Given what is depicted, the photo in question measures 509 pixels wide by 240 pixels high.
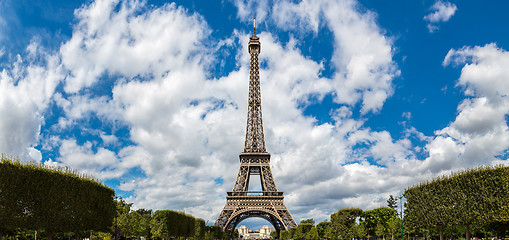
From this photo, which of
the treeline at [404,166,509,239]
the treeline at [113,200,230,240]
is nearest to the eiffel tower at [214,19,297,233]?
the treeline at [113,200,230,240]

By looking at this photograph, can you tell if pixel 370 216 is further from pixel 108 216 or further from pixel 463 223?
pixel 108 216

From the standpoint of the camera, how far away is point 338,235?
66.4 meters

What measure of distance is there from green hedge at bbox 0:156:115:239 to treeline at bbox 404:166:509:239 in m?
29.5

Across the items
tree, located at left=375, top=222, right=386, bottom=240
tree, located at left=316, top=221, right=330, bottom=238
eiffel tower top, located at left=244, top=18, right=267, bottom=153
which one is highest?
eiffel tower top, located at left=244, top=18, right=267, bottom=153

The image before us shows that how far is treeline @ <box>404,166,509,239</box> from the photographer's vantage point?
2708 cm

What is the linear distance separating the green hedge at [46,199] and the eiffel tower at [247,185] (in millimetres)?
43224

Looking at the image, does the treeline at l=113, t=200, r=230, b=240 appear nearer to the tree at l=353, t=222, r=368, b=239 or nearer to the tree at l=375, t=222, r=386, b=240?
the tree at l=353, t=222, r=368, b=239

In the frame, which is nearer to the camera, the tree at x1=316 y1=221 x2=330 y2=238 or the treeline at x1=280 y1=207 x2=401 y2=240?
the treeline at x1=280 y1=207 x2=401 y2=240

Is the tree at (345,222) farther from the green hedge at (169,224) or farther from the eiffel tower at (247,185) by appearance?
the green hedge at (169,224)

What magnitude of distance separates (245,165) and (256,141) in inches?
250

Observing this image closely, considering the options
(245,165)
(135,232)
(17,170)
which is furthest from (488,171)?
(245,165)

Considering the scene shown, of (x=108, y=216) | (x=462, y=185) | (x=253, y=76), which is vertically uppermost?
(x=253, y=76)

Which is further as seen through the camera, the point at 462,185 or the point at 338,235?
the point at 338,235

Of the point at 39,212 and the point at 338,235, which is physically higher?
the point at 39,212
